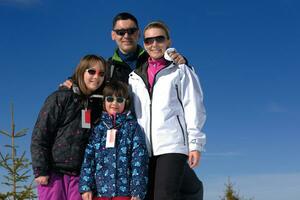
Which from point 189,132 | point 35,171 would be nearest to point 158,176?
point 189,132

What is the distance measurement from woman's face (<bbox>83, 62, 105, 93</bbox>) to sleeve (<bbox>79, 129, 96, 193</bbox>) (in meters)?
0.83

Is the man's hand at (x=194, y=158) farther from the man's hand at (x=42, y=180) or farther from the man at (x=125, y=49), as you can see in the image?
the man's hand at (x=42, y=180)

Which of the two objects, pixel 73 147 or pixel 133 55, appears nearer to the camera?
pixel 73 147

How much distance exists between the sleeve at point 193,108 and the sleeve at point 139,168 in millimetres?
665

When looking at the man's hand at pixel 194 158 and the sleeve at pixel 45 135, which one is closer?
the sleeve at pixel 45 135

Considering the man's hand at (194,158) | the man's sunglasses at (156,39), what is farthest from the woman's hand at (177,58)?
the man's hand at (194,158)

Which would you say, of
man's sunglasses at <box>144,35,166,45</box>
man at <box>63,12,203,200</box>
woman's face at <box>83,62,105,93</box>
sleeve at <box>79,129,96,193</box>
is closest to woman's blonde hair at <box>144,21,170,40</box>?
man's sunglasses at <box>144,35,166,45</box>

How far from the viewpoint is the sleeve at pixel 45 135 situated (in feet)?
18.6

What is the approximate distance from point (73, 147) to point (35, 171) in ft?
1.97

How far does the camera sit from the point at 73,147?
5.72 m

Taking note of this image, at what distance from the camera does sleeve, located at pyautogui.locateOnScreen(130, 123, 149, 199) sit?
5484 millimetres

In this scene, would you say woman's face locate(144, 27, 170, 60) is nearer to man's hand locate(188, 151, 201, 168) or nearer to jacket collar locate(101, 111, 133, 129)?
jacket collar locate(101, 111, 133, 129)

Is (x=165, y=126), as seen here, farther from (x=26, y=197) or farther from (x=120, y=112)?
(x=26, y=197)

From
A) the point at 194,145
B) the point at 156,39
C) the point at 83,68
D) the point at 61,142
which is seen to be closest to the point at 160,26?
the point at 156,39
